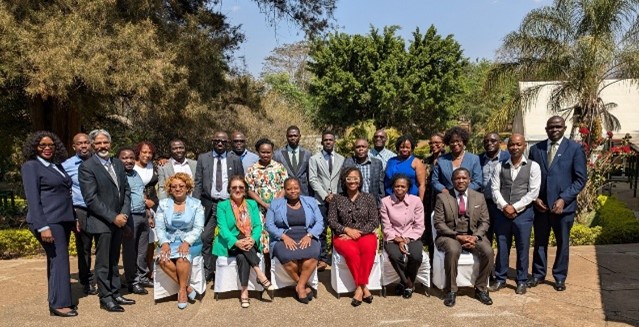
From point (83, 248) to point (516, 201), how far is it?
4.32 meters

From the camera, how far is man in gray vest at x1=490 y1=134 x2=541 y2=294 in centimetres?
489

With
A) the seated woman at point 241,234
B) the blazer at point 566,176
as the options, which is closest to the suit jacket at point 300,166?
the seated woman at point 241,234

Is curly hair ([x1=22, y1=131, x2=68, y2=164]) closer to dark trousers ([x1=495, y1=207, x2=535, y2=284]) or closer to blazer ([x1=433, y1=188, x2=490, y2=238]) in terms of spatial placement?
blazer ([x1=433, y1=188, x2=490, y2=238])

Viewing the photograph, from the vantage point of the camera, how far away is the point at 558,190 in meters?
4.94

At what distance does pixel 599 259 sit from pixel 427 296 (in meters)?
2.73

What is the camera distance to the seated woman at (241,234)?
4777 millimetres

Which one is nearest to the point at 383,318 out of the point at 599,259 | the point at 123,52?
the point at 599,259

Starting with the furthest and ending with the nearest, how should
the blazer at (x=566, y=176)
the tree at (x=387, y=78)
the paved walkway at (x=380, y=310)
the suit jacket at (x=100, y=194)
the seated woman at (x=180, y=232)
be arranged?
the tree at (x=387, y=78), the blazer at (x=566, y=176), the seated woman at (x=180, y=232), the suit jacket at (x=100, y=194), the paved walkway at (x=380, y=310)

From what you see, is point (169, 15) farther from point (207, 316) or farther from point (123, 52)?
point (207, 316)

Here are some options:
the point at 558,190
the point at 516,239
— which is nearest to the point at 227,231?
the point at 516,239

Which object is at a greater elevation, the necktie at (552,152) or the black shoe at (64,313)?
the necktie at (552,152)

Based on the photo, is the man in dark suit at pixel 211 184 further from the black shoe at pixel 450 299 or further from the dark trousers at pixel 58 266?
the black shoe at pixel 450 299

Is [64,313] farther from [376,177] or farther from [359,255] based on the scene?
[376,177]

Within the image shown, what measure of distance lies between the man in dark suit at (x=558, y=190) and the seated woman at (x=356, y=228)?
1.67 m
